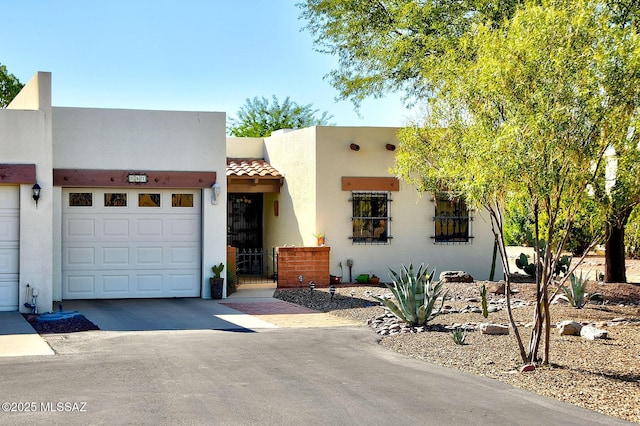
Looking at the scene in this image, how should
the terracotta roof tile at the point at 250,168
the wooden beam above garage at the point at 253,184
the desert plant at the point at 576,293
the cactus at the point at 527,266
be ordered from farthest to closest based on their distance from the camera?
the wooden beam above garage at the point at 253,184 < the terracotta roof tile at the point at 250,168 < the cactus at the point at 527,266 < the desert plant at the point at 576,293

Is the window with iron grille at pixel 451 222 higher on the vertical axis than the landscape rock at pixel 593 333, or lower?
higher

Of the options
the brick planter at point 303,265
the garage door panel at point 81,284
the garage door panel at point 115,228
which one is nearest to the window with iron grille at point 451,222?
the brick planter at point 303,265

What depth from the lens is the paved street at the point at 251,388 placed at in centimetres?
756

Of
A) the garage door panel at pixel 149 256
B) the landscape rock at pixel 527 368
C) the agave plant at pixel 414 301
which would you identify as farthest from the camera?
the garage door panel at pixel 149 256

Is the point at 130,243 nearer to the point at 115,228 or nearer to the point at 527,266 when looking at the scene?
the point at 115,228

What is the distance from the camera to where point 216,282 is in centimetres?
1778

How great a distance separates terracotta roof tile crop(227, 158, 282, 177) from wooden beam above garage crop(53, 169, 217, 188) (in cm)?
344

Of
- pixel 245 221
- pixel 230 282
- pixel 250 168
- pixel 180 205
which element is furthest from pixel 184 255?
pixel 245 221

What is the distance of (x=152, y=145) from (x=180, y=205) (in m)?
1.43

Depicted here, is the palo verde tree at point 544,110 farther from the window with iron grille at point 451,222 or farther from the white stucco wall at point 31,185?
the window with iron grille at point 451,222

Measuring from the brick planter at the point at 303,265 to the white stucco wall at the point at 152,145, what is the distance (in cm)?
221

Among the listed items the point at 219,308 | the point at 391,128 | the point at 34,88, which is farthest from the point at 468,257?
the point at 34,88

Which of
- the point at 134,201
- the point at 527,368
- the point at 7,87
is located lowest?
the point at 527,368

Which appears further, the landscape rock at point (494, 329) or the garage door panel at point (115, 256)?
the garage door panel at point (115, 256)
